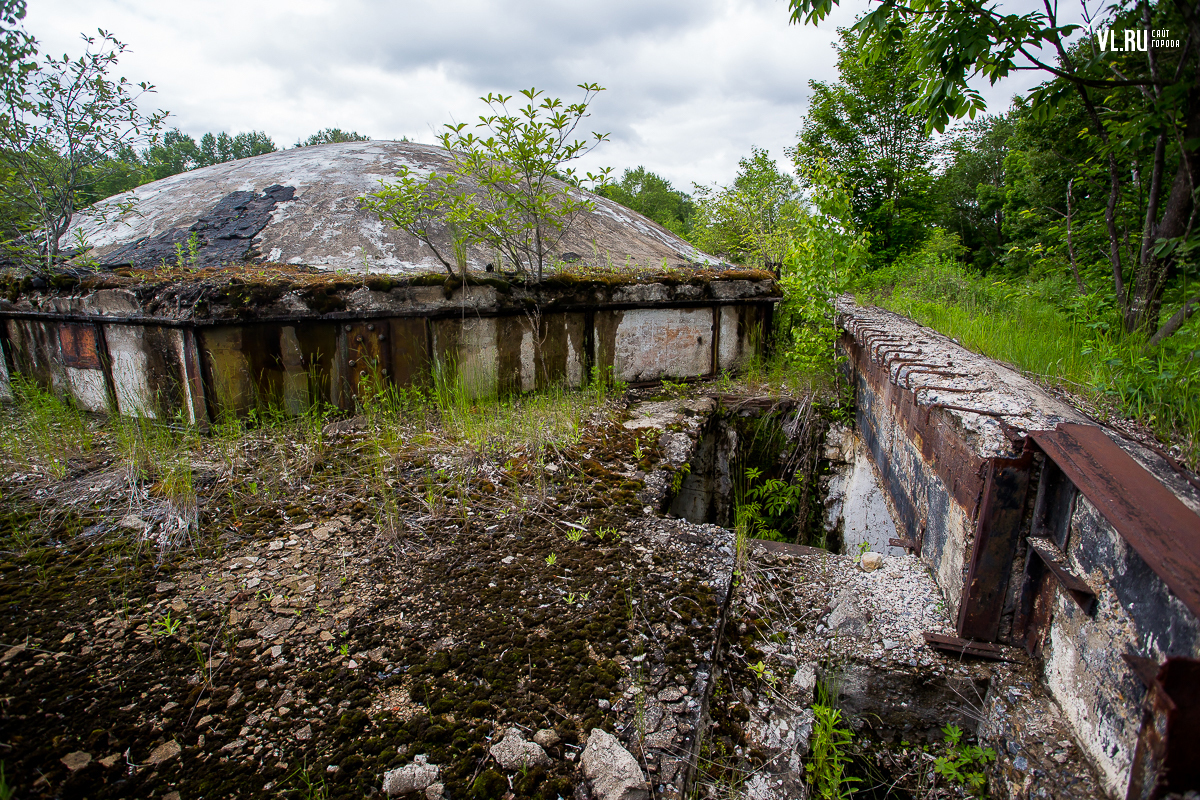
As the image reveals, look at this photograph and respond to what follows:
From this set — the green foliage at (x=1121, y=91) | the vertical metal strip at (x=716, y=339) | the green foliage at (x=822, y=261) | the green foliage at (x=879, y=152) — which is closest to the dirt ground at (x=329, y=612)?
the vertical metal strip at (x=716, y=339)

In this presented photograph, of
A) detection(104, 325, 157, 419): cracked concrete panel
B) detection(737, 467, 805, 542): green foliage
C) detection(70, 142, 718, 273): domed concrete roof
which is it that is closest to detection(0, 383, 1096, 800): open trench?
detection(104, 325, 157, 419): cracked concrete panel

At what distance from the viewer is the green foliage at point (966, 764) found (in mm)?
1608

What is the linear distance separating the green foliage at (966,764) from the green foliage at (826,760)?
0.28 meters

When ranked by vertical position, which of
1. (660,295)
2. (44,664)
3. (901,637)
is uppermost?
(660,295)

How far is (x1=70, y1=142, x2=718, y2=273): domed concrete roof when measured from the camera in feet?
13.7

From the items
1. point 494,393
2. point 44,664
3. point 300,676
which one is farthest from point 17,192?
point 300,676

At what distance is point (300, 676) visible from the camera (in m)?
1.65

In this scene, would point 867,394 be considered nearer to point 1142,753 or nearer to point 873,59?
point 873,59

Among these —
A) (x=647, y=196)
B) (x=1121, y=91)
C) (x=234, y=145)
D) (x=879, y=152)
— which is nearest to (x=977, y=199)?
(x=879, y=152)

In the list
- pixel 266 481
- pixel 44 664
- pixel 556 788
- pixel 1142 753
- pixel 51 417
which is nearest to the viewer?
pixel 1142 753

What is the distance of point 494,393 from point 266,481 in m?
1.65

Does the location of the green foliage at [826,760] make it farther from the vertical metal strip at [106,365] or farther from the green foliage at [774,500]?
the vertical metal strip at [106,365]

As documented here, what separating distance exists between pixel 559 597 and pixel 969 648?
1413mm

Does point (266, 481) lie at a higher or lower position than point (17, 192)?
lower
